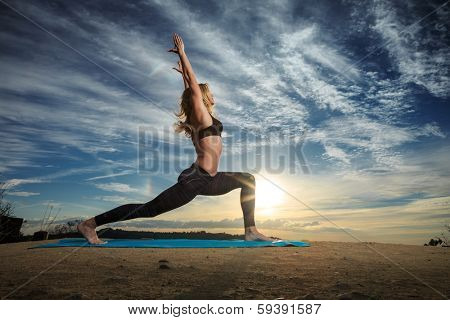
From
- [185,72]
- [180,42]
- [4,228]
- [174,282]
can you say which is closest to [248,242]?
[174,282]

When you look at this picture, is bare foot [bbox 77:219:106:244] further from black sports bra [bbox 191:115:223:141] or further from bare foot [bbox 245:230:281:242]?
bare foot [bbox 245:230:281:242]

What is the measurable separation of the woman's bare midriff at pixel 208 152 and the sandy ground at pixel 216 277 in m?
1.28

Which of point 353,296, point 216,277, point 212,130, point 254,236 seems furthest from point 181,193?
point 353,296

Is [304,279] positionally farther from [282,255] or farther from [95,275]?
[95,275]

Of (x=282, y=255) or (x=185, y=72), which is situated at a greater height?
(x=185, y=72)

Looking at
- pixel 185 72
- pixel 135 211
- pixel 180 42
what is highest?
pixel 180 42

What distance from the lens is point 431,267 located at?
4.35 metres

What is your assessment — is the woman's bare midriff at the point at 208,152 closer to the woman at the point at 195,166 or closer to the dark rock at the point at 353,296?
the woman at the point at 195,166

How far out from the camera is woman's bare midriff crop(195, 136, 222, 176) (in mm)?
4645

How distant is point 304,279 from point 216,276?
877 millimetres

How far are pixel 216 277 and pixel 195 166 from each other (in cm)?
173

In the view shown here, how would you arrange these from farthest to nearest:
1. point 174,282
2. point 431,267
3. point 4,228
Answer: point 4,228
point 431,267
point 174,282

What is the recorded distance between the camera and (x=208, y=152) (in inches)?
183

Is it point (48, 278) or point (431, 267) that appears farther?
point (431, 267)
